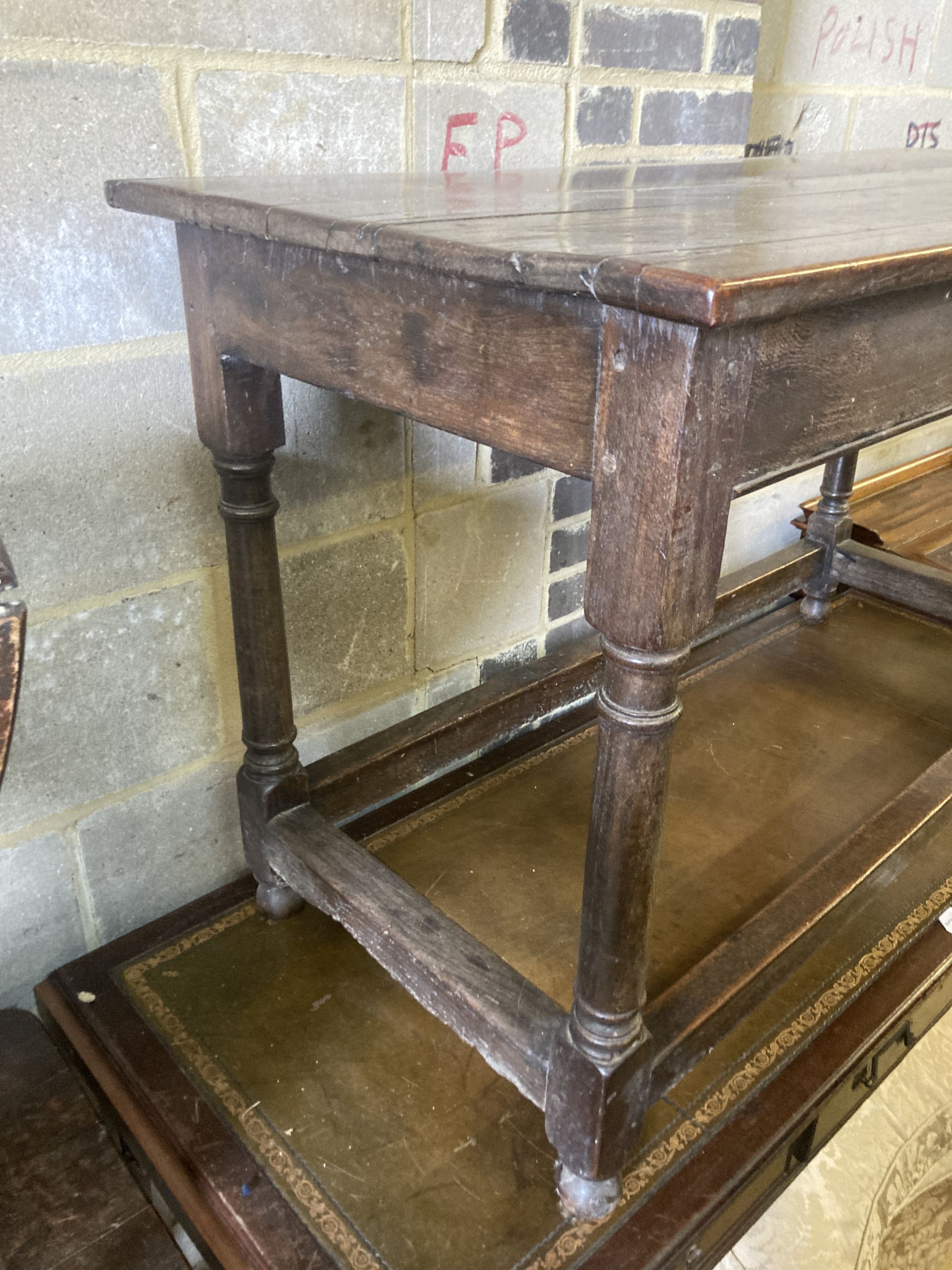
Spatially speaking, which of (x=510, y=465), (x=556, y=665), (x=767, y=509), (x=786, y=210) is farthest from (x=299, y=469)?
(x=767, y=509)

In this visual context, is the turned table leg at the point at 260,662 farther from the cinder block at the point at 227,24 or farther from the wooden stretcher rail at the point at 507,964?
the cinder block at the point at 227,24

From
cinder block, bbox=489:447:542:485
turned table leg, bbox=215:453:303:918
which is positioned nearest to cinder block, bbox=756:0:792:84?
cinder block, bbox=489:447:542:485

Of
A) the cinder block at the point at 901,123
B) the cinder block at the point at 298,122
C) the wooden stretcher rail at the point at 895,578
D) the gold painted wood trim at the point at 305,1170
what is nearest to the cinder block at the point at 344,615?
the gold painted wood trim at the point at 305,1170

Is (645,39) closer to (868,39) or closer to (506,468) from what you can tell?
(506,468)

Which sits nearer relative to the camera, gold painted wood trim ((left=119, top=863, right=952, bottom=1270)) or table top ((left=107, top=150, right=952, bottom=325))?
table top ((left=107, top=150, right=952, bottom=325))

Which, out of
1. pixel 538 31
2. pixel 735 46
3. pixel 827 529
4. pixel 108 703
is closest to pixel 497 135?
pixel 538 31

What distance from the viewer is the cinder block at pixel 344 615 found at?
1476 millimetres

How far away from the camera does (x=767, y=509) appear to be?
2.41 metres

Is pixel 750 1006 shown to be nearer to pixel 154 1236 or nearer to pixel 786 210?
pixel 154 1236

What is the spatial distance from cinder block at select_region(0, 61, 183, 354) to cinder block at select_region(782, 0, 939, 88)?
154 cm

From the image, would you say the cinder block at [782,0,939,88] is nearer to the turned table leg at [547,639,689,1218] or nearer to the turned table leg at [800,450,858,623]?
the turned table leg at [800,450,858,623]

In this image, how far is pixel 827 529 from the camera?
221cm

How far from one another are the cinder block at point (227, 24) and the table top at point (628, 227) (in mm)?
148

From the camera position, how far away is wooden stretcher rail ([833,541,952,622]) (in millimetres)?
2115
